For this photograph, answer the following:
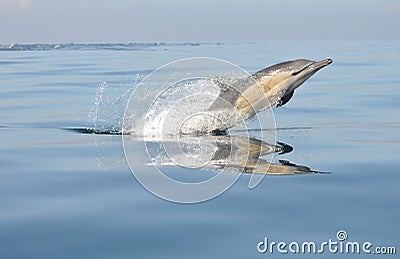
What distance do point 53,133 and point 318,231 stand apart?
6.41m

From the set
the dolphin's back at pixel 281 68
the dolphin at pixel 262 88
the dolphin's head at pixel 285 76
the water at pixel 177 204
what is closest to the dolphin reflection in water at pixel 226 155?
the water at pixel 177 204

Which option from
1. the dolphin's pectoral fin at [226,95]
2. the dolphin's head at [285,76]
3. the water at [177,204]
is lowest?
the water at [177,204]

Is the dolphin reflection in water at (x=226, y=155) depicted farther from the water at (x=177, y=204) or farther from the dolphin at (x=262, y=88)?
the dolphin at (x=262, y=88)

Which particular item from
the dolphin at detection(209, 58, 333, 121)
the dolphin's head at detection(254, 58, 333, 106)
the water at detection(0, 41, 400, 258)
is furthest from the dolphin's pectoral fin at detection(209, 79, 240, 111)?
the water at detection(0, 41, 400, 258)

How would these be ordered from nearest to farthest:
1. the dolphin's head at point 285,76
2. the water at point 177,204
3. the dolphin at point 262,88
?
1. the water at point 177,204
2. the dolphin at point 262,88
3. the dolphin's head at point 285,76

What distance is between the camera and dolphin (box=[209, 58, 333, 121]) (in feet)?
35.0

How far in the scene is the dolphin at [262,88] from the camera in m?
10.7

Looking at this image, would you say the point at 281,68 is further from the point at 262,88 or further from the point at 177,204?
the point at 177,204

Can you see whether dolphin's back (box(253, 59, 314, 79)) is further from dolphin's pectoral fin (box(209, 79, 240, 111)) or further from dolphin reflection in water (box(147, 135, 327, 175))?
dolphin reflection in water (box(147, 135, 327, 175))

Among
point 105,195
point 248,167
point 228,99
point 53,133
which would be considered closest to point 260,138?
point 228,99

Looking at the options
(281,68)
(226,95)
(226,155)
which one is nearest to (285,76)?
(281,68)

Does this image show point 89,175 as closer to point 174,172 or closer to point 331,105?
point 174,172

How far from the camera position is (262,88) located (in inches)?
431

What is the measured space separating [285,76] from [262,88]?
44cm
